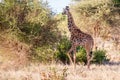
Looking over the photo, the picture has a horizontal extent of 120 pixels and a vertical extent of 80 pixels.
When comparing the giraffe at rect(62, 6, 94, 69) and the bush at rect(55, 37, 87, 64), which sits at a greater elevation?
the giraffe at rect(62, 6, 94, 69)

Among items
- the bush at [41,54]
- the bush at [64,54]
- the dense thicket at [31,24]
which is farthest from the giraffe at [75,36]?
the bush at [64,54]

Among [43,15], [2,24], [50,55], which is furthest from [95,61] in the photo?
[2,24]

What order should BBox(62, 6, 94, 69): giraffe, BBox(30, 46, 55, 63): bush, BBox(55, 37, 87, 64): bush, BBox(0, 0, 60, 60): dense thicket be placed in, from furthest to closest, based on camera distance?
BBox(55, 37, 87, 64): bush → BBox(30, 46, 55, 63): bush → BBox(0, 0, 60, 60): dense thicket → BBox(62, 6, 94, 69): giraffe

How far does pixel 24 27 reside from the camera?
14.4 meters

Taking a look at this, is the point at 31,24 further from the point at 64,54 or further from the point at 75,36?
the point at 64,54

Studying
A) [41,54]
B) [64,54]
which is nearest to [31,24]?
[41,54]

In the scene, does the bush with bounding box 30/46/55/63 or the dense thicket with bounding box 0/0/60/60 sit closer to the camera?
the dense thicket with bounding box 0/0/60/60

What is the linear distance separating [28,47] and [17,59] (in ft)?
2.31

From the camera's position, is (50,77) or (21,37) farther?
(21,37)

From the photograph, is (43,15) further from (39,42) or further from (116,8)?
(116,8)

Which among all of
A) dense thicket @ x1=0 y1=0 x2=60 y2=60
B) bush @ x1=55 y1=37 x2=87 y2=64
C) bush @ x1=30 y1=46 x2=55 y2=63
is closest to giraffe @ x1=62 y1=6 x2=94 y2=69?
dense thicket @ x1=0 y1=0 x2=60 y2=60

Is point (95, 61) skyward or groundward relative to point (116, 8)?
groundward

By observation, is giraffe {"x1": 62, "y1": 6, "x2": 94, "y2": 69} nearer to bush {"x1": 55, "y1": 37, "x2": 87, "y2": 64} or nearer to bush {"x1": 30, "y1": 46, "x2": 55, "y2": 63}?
bush {"x1": 30, "y1": 46, "x2": 55, "y2": 63}

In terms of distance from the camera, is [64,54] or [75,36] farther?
[64,54]
